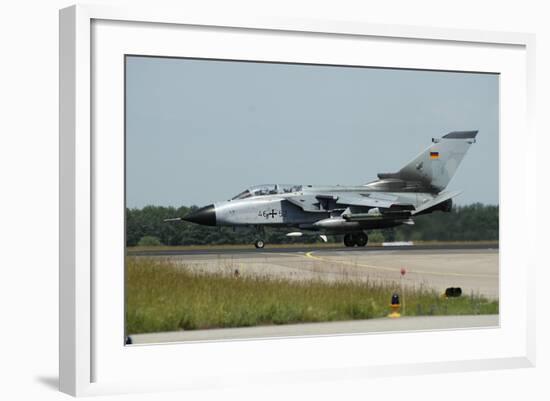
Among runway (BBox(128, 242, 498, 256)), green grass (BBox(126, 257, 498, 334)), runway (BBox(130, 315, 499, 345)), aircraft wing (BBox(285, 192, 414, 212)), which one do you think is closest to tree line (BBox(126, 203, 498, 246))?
runway (BBox(128, 242, 498, 256))

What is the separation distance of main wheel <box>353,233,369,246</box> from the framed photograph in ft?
0.45

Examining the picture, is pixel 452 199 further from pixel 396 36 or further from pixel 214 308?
pixel 214 308

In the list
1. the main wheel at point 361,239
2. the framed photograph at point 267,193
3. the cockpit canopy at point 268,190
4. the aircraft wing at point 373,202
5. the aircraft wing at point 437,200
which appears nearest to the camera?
the framed photograph at point 267,193

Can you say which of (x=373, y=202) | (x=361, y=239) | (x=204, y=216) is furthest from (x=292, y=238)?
(x=204, y=216)

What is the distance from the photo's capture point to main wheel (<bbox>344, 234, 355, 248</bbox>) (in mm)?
14654

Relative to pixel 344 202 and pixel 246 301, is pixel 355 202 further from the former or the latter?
pixel 246 301

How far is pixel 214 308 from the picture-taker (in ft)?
39.3

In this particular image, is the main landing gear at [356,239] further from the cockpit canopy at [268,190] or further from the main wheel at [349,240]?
the cockpit canopy at [268,190]

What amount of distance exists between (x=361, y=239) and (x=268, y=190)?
1.93 meters

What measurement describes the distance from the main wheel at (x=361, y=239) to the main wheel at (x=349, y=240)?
0.34 feet

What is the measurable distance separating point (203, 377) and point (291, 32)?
4.92m

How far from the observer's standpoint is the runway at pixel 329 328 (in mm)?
11570

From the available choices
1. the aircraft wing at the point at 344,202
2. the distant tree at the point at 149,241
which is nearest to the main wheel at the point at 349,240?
the aircraft wing at the point at 344,202

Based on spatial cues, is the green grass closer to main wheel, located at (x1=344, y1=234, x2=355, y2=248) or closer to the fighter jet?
the fighter jet
